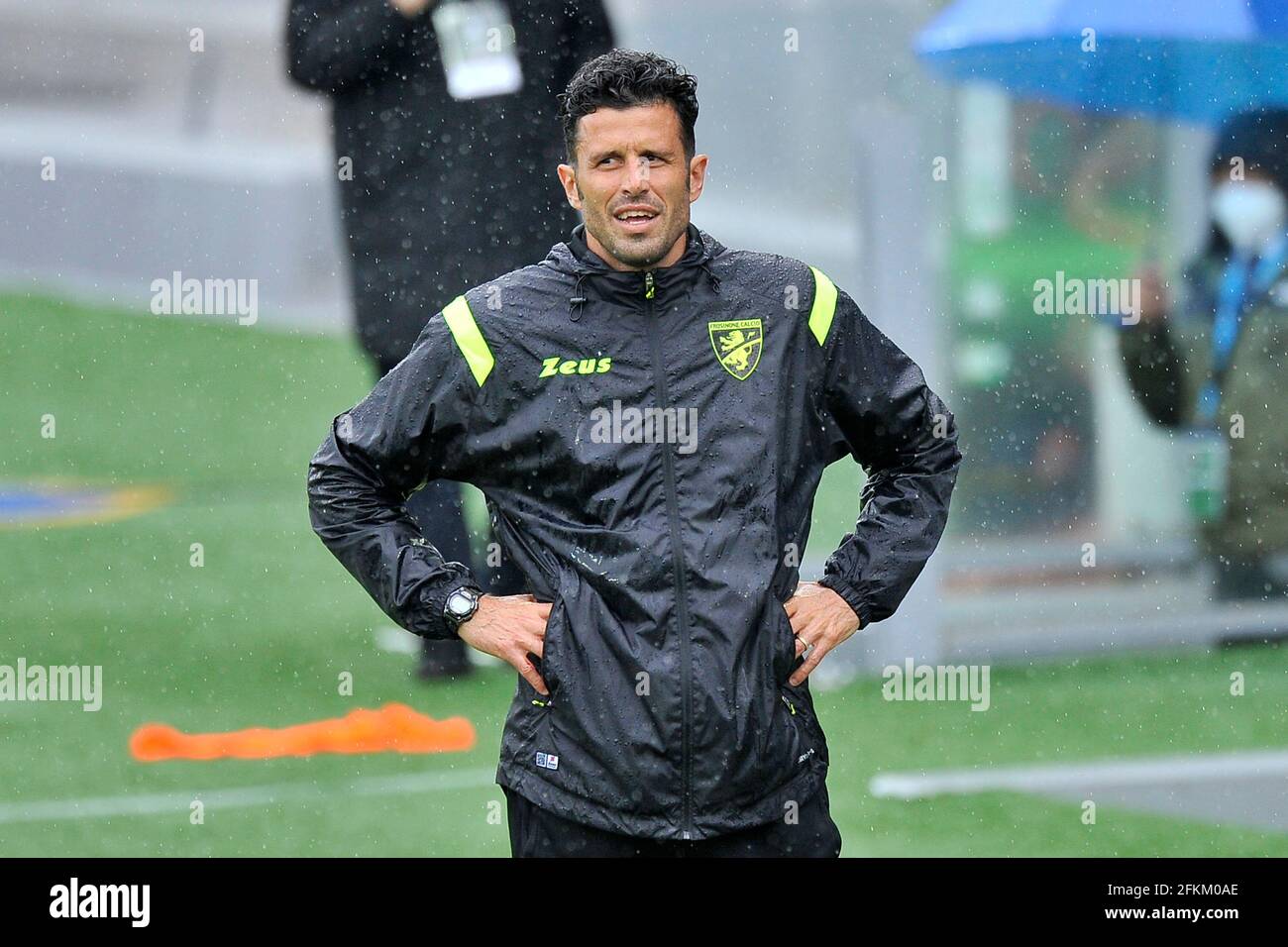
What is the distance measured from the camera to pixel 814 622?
3.30 m

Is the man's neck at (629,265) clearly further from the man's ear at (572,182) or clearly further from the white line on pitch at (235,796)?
the white line on pitch at (235,796)

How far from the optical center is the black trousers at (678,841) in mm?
3178

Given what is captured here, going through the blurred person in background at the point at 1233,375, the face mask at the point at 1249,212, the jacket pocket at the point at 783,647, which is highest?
the face mask at the point at 1249,212

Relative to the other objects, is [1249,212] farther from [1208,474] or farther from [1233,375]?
[1208,474]

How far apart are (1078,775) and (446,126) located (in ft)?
8.64

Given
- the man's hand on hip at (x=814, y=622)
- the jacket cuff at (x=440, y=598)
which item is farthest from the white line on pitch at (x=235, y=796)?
the man's hand on hip at (x=814, y=622)

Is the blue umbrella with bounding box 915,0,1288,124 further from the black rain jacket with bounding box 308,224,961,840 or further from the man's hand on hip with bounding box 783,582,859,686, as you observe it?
the man's hand on hip with bounding box 783,582,859,686

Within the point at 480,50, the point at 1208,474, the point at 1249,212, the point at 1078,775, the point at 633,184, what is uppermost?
the point at 480,50

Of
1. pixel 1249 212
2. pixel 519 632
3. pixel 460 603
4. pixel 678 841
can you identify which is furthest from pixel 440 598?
pixel 1249 212

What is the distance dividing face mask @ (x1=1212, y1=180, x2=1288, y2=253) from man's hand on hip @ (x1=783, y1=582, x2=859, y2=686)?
5.36 metres

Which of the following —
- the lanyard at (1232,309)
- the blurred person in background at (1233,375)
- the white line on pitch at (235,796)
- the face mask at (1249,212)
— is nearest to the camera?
the white line on pitch at (235,796)

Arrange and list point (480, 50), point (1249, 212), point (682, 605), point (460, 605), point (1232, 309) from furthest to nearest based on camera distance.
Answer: point (1249, 212), point (1232, 309), point (480, 50), point (460, 605), point (682, 605)

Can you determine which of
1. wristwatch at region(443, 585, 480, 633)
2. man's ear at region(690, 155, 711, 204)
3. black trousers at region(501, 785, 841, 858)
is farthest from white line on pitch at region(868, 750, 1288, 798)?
man's ear at region(690, 155, 711, 204)

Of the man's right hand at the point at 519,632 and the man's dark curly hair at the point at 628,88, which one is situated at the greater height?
the man's dark curly hair at the point at 628,88
